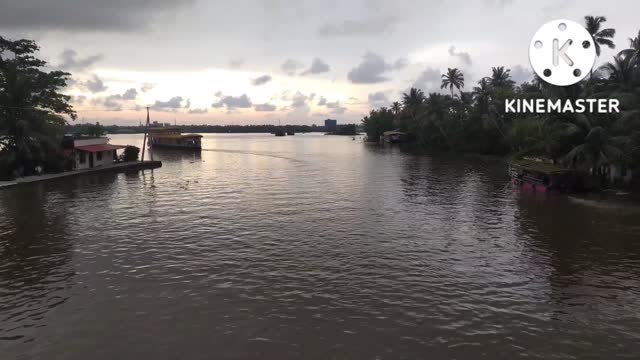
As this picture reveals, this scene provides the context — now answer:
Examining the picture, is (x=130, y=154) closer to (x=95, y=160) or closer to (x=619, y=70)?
(x=95, y=160)

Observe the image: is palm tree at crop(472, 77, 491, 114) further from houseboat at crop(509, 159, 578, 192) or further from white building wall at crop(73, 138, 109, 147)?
white building wall at crop(73, 138, 109, 147)

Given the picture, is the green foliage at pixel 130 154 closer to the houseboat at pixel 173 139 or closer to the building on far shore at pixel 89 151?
the building on far shore at pixel 89 151

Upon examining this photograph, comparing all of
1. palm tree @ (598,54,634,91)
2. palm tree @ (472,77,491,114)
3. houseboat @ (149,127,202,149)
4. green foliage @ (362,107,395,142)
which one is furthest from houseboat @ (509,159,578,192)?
green foliage @ (362,107,395,142)

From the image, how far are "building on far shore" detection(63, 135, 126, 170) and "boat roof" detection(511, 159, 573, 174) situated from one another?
5656cm

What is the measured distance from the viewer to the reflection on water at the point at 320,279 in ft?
45.3

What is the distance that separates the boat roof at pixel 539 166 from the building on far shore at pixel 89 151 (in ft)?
186

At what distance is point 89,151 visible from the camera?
6362 centimetres

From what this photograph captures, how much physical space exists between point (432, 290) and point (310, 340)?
634 centimetres

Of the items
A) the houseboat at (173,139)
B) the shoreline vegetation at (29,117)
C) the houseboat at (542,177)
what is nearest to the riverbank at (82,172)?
the shoreline vegetation at (29,117)

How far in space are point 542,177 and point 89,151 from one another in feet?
192

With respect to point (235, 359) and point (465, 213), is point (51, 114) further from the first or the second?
point (235, 359)

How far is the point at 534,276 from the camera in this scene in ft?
64.2

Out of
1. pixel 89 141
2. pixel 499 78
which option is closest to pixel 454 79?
pixel 499 78

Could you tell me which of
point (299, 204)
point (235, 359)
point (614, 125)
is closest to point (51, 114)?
point (299, 204)
